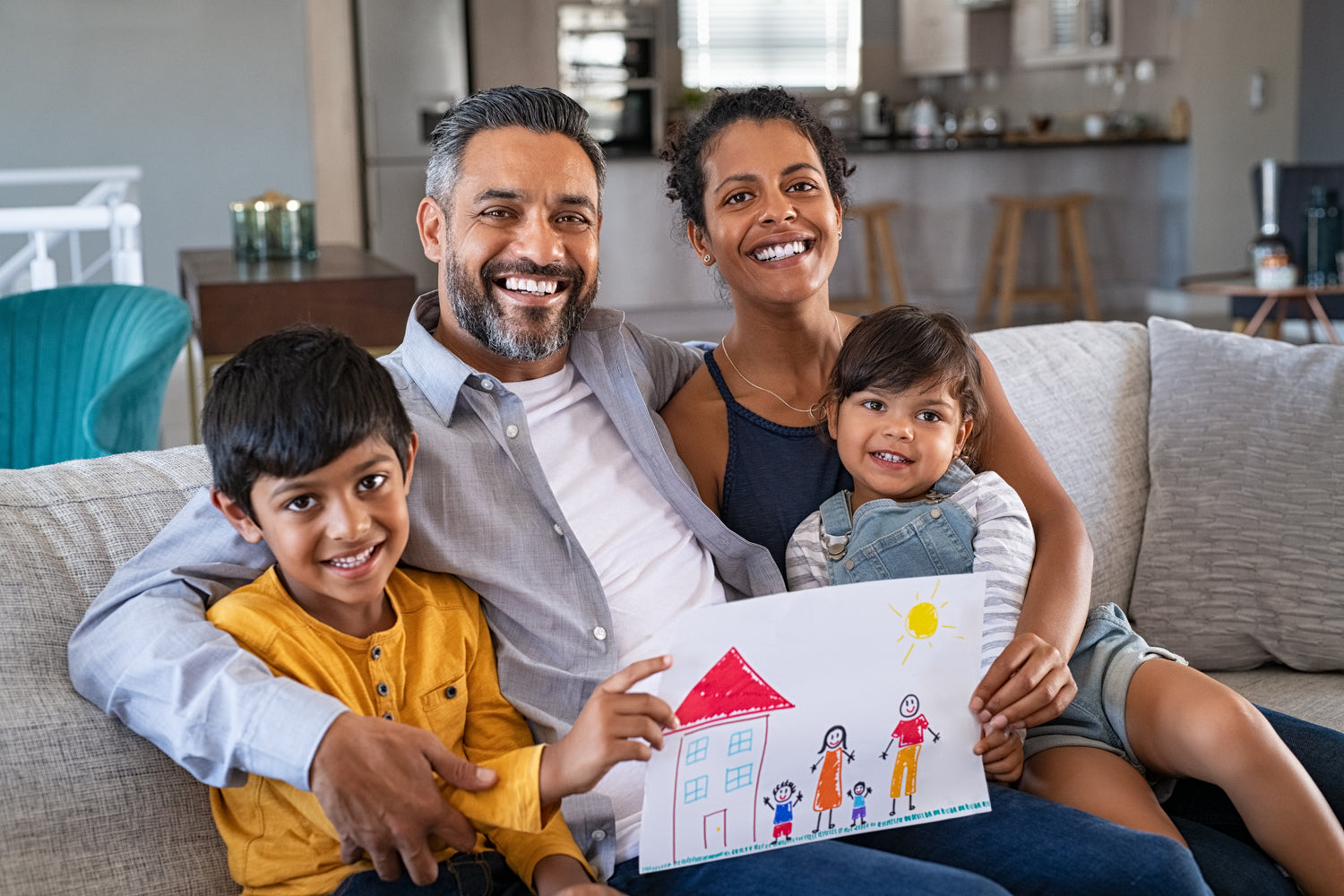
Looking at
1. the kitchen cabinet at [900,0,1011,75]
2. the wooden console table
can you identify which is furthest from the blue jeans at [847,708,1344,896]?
the kitchen cabinet at [900,0,1011,75]

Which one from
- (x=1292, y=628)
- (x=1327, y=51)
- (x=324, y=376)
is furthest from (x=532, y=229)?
(x=1327, y=51)

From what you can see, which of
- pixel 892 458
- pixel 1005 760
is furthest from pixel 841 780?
pixel 892 458

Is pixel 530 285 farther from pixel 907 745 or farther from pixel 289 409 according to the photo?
pixel 907 745

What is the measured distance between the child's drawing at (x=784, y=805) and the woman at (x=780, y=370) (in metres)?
0.44

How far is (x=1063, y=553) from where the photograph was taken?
5.13ft

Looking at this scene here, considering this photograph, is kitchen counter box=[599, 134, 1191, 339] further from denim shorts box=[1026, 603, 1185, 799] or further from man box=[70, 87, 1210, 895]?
denim shorts box=[1026, 603, 1185, 799]

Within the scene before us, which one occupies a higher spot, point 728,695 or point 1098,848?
point 728,695

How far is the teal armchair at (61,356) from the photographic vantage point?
2.66 meters

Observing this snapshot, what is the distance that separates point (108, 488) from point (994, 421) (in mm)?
1090

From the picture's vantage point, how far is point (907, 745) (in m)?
1.23

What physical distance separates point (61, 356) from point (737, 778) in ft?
6.96

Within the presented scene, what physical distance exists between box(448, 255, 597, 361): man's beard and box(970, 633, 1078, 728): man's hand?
63cm

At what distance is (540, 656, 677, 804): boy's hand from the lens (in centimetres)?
107

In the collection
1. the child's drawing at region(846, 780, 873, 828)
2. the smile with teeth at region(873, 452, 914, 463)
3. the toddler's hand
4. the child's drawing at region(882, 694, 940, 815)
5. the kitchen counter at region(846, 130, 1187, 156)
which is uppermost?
the kitchen counter at region(846, 130, 1187, 156)
